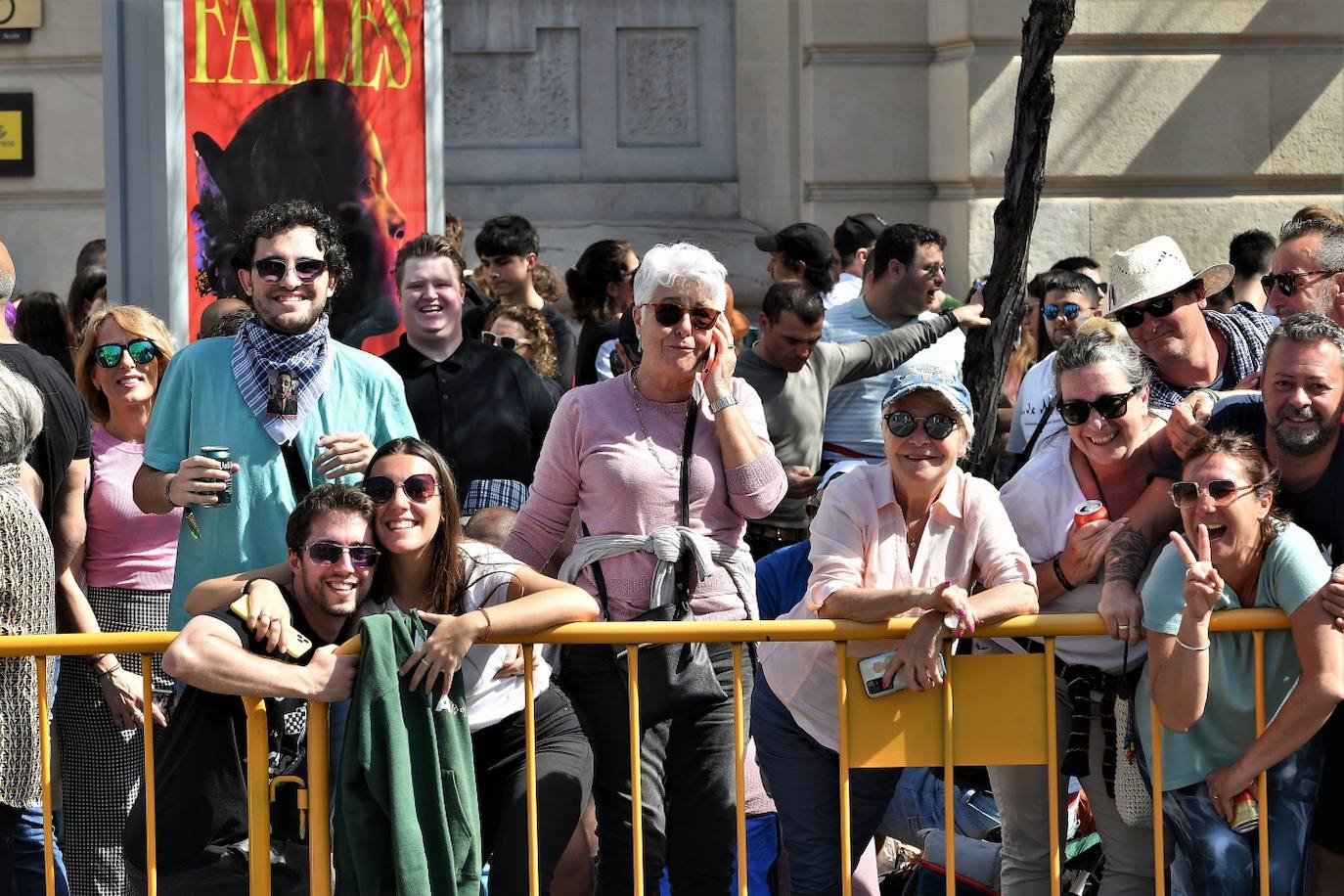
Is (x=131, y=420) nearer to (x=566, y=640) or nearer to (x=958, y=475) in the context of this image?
(x=566, y=640)

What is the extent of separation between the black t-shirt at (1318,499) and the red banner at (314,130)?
355 centimetres

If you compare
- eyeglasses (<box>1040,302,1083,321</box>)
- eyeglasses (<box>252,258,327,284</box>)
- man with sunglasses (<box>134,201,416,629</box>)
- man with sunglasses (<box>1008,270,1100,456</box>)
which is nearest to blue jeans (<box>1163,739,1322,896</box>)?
man with sunglasses (<box>134,201,416,629</box>)

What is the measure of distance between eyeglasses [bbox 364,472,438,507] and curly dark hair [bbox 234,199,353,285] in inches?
34.8

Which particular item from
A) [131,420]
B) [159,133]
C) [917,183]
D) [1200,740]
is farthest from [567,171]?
[1200,740]

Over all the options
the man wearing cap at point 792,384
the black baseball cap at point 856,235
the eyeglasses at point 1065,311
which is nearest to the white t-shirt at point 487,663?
the man wearing cap at point 792,384

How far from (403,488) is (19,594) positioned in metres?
0.99

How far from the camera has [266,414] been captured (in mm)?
4691

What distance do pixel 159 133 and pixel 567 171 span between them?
16.5ft

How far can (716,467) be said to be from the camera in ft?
14.9

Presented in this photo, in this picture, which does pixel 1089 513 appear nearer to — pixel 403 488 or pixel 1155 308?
pixel 1155 308

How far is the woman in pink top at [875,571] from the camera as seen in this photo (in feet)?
14.0

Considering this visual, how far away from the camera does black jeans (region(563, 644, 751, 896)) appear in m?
4.45

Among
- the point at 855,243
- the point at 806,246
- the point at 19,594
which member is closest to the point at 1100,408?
the point at 19,594

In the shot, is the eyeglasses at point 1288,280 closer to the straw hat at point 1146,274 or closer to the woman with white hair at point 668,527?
the straw hat at point 1146,274
